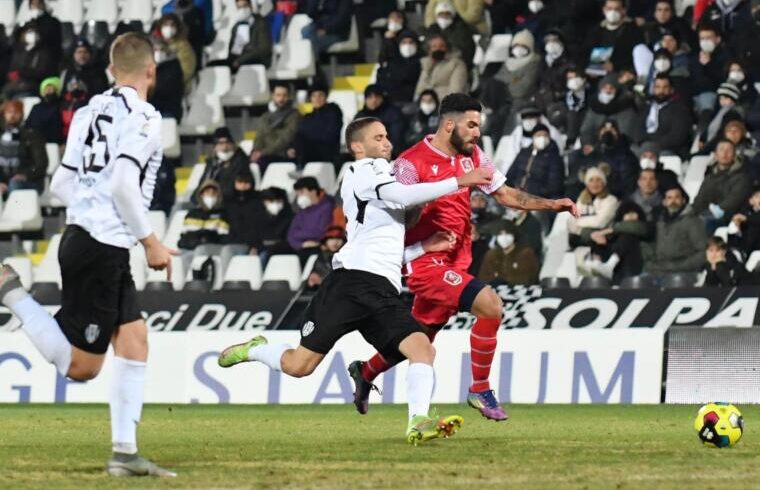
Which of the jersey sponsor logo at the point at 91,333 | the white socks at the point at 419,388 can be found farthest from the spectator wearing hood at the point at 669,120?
the jersey sponsor logo at the point at 91,333

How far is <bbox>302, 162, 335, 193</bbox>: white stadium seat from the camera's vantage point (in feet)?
72.7

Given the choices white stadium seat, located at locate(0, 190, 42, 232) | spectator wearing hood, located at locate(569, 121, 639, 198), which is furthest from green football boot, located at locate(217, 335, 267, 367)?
white stadium seat, located at locate(0, 190, 42, 232)

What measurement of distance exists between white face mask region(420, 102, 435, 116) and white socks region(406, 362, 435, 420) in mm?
10785

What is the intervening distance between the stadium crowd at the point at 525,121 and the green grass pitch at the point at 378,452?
3.91 m

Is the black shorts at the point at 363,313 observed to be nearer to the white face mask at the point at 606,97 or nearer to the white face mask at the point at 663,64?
the white face mask at the point at 606,97

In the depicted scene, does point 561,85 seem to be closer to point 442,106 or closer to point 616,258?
point 616,258

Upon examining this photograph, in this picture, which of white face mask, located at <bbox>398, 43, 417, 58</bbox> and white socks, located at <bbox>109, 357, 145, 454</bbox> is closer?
white socks, located at <bbox>109, 357, 145, 454</bbox>

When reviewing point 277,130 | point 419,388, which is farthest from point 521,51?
point 419,388

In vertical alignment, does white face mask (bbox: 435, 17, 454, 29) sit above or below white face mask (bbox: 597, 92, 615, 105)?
above

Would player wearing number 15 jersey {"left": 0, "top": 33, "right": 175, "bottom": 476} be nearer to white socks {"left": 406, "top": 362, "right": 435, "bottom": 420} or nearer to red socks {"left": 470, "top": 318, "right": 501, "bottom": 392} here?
white socks {"left": 406, "top": 362, "right": 435, "bottom": 420}

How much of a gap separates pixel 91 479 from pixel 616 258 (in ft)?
36.5

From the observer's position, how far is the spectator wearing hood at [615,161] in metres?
20.3

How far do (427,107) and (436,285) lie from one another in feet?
30.0

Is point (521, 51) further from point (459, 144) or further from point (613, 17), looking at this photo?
point (459, 144)
